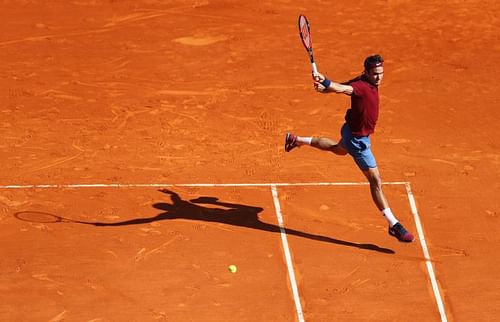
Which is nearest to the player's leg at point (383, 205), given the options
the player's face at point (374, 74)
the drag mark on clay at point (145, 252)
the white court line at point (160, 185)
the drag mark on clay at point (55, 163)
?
the player's face at point (374, 74)

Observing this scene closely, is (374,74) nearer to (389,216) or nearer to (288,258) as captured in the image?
(389,216)

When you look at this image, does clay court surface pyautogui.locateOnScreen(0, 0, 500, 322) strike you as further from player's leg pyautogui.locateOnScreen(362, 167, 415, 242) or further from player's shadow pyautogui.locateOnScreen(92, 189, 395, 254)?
player's leg pyautogui.locateOnScreen(362, 167, 415, 242)

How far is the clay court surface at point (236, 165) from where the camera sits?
38.4 feet

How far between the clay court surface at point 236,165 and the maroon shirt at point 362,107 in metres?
1.45

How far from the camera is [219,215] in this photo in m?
13.1

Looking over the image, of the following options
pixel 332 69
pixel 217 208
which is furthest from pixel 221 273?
pixel 332 69

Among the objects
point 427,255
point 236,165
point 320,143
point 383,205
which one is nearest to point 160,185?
point 236,165

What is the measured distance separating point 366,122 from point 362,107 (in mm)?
221

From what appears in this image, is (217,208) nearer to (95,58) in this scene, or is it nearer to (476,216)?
(476,216)

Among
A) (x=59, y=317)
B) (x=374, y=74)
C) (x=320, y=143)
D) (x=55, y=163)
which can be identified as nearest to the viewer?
(x=59, y=317)

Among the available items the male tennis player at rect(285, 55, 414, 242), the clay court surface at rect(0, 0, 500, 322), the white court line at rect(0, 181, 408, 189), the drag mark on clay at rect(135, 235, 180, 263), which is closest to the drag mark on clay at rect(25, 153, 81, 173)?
the clay court surface at rect(0, 0, 500, 322)

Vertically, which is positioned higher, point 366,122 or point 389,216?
point 366,122

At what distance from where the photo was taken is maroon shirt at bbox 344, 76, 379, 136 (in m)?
11.9

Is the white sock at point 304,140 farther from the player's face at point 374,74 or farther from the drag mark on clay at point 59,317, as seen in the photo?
the drag mark on clay at point 59,317
